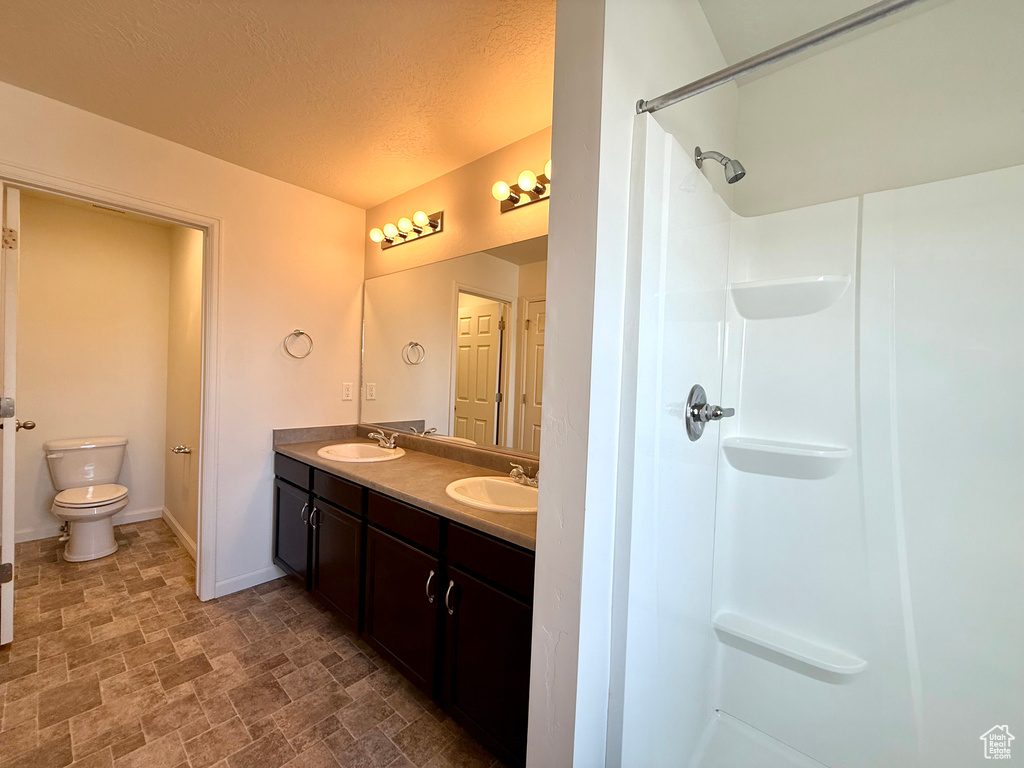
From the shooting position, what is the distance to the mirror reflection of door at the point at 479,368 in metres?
2.02

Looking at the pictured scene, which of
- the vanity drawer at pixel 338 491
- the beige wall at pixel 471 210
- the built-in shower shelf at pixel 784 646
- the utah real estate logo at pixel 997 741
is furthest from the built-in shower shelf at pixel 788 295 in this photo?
the vanity drawer at pixel 338 491

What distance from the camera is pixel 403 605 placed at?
1591mm

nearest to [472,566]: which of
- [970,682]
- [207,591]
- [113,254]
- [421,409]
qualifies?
[421,409]

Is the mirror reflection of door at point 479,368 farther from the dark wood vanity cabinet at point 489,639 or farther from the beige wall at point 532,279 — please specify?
the dark wood vanity cabinet at point 489,639

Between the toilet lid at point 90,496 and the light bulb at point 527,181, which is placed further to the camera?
the toilet lid at point 90,496

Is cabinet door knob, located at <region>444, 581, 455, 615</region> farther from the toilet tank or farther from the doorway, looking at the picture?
the toilet tank

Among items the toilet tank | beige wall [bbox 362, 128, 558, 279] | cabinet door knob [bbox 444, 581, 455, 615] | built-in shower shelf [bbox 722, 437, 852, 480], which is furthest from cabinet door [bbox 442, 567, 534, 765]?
the toilet tank

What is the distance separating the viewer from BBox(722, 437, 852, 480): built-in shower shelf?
1.36 meters

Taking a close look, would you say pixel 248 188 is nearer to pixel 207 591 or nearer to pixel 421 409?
pixel 421 409

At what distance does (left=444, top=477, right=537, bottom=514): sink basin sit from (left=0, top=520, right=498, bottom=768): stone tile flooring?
0.81m

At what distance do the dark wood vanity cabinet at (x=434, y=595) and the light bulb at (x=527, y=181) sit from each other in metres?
1.39

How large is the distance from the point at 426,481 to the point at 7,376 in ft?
6.01

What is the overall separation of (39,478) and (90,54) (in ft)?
9.48

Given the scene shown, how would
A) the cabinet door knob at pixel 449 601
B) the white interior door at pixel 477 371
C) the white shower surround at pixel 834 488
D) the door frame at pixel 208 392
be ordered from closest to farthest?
the white shower surround at pixel 834 488
the cabinet door knob at pixel 449 601
the white interior door at pixel 477 371
the door frame at pixel 208 392
